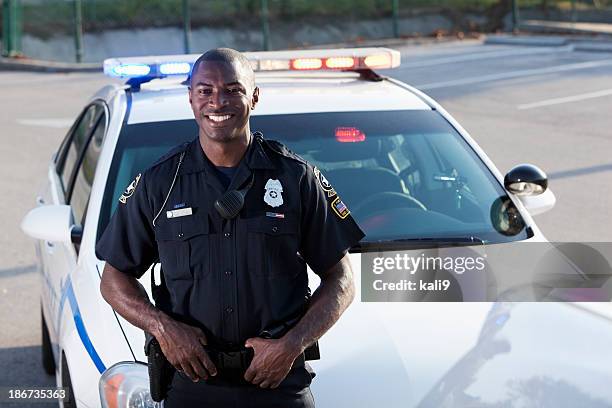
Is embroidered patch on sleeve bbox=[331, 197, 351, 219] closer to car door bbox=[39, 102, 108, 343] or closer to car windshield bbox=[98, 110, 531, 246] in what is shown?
car windshield bbox=[98, 110, 531, 246]

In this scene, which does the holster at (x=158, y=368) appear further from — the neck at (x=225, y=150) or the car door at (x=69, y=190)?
the car door at (x=69, y=190)

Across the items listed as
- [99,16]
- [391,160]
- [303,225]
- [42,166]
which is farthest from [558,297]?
[99,16]

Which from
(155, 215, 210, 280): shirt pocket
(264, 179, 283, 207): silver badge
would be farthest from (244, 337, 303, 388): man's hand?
(264, 179, 283, 207): silver badge

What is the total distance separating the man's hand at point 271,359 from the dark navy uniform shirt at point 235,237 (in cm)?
9

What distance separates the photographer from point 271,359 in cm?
281

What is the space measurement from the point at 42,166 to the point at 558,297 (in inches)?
306

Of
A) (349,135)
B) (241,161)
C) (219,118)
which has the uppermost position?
(219,118)

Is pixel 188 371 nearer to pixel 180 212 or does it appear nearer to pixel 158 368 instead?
pixel 158 368

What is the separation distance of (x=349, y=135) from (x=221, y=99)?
A: 1957mm

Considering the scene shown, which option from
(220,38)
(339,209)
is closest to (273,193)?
(339,209)

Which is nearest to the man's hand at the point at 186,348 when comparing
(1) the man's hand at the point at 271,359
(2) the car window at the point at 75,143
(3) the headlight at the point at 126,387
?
(1) the man's hand at the point at 271,359

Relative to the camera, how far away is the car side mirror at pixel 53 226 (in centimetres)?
436

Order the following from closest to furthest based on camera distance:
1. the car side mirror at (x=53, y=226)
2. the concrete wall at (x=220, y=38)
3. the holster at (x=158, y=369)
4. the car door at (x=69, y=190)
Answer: the holster at (x=158, y=369) < the car side mirror at (x=53, y=226) < the car door at (x=69, y=190) < the concrete wall at (x=220, y=38)

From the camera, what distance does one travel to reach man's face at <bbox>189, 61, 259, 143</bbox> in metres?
2.89
